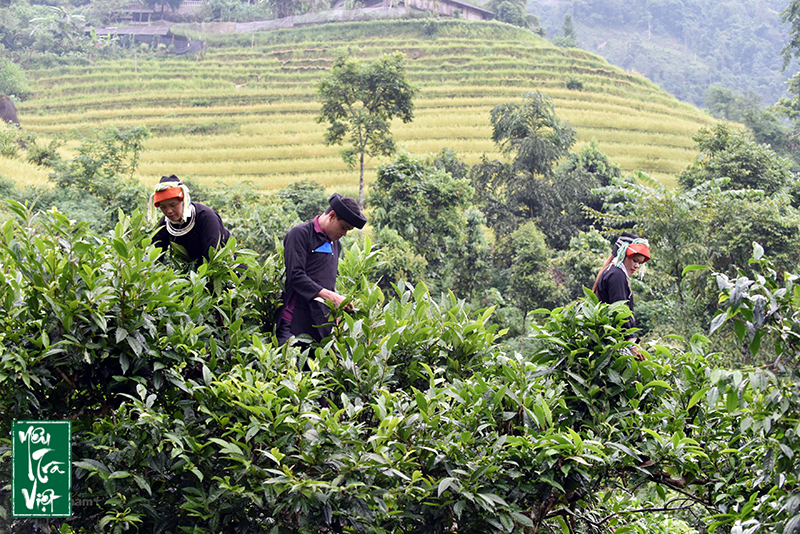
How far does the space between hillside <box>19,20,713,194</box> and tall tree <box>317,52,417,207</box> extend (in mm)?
10558

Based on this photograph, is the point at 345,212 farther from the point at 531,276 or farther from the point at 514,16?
the point at 514,16

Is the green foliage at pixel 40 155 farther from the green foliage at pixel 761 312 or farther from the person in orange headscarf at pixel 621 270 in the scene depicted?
the green foliage at pixel 761 312

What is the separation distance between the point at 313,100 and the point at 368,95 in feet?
83.0

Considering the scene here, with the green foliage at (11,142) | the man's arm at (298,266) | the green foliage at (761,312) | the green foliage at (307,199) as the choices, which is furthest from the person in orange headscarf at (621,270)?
the green foliage at (11,142)

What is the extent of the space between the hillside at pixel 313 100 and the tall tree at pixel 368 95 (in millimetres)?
10558

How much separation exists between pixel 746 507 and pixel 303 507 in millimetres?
1228

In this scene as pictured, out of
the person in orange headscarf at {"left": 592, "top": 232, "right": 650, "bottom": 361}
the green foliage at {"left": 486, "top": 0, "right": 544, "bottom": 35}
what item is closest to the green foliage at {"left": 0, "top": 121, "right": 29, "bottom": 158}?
the person in orange headscarf at {"left": 592, "top": 232, "right": 650, "bottom": 361}

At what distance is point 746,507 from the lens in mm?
1751

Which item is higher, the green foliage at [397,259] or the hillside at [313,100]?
the hillside at [313,100]

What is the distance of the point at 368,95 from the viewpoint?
57.0ft

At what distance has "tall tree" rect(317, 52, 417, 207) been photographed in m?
17.0

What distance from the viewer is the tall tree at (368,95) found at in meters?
17.0

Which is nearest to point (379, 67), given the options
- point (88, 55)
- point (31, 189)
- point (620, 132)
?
point (31, 189)

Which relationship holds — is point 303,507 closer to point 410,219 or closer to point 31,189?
point 410,219
